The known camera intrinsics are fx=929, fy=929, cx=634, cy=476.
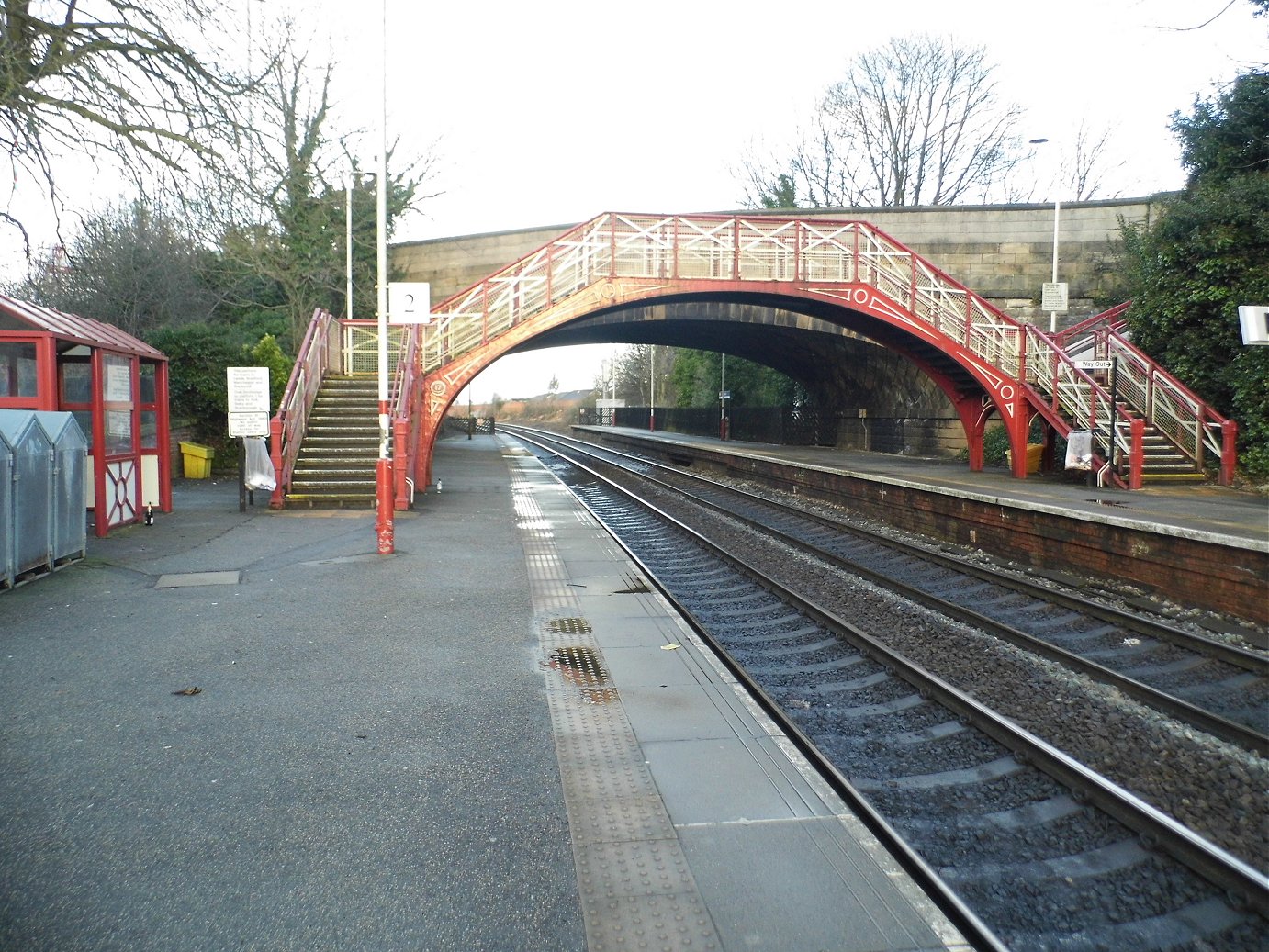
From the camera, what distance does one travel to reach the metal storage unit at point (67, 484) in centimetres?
937

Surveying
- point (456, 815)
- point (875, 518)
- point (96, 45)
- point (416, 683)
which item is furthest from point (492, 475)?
point (456, 815)

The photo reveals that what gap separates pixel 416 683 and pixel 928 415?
22720 mm

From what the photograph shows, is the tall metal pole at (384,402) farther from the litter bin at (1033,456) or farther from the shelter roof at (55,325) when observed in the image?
the litter bin at (1033,456)

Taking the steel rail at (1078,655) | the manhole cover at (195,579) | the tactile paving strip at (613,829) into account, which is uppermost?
the manhole cover at (195,579)

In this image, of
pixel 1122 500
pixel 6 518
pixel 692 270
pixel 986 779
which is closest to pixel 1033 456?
pixel 1122 500

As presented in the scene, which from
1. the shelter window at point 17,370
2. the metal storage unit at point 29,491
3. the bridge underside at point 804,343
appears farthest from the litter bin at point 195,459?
the metal storage unit at point 29,491

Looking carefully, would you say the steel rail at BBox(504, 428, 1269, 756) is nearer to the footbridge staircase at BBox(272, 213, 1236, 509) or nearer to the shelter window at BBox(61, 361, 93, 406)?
the footbridge staircase at BBox(272, 213, 1236, 509)

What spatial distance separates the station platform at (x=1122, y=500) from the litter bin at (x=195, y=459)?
13.3 metres

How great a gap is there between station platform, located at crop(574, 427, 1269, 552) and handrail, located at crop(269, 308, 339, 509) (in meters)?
10.00

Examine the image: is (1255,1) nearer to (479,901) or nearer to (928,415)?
(928,415)

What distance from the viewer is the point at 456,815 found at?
3.94 m

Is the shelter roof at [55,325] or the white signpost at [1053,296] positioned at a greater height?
the white signpost at [1053,296]

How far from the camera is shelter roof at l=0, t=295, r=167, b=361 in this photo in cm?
1064

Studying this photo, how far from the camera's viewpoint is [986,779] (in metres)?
5.05
